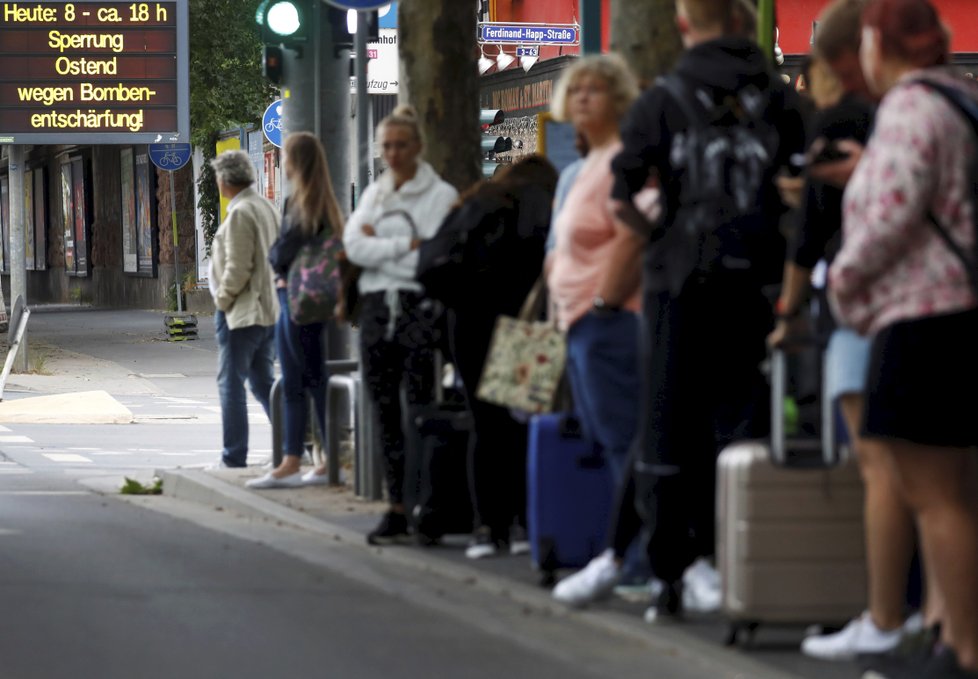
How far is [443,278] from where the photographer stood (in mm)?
8352

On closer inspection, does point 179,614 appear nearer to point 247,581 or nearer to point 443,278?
point 247,581

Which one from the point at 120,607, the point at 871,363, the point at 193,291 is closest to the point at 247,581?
the point at 120,607

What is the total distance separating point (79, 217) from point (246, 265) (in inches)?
1724

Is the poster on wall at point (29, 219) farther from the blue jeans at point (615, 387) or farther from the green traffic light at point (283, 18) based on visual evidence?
the blue jeans at point (615, 387)

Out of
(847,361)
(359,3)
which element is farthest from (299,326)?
(847,361)

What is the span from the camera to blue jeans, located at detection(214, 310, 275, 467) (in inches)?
493

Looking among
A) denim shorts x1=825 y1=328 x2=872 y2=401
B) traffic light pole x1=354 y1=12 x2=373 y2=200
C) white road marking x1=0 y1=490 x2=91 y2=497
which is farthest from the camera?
white road marking x1=0 y1=490 x2=91 y2=497

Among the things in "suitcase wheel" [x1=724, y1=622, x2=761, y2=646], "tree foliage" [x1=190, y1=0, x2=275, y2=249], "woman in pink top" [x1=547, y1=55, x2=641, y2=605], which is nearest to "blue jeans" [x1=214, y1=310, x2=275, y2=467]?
"woman in pink top" [x1=547, y1=55, x2=641, y2=605]

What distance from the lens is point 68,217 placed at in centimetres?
5678

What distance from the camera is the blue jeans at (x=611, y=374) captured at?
724 cm

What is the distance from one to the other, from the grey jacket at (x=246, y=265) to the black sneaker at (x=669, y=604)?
589 cm

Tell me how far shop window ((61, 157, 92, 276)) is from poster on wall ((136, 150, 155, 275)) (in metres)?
5.21

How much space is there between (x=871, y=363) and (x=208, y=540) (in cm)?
478

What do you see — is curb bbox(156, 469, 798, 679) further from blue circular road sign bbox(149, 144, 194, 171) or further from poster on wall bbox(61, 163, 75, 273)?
poster on wall bbox(61, 163, 75, 273)
